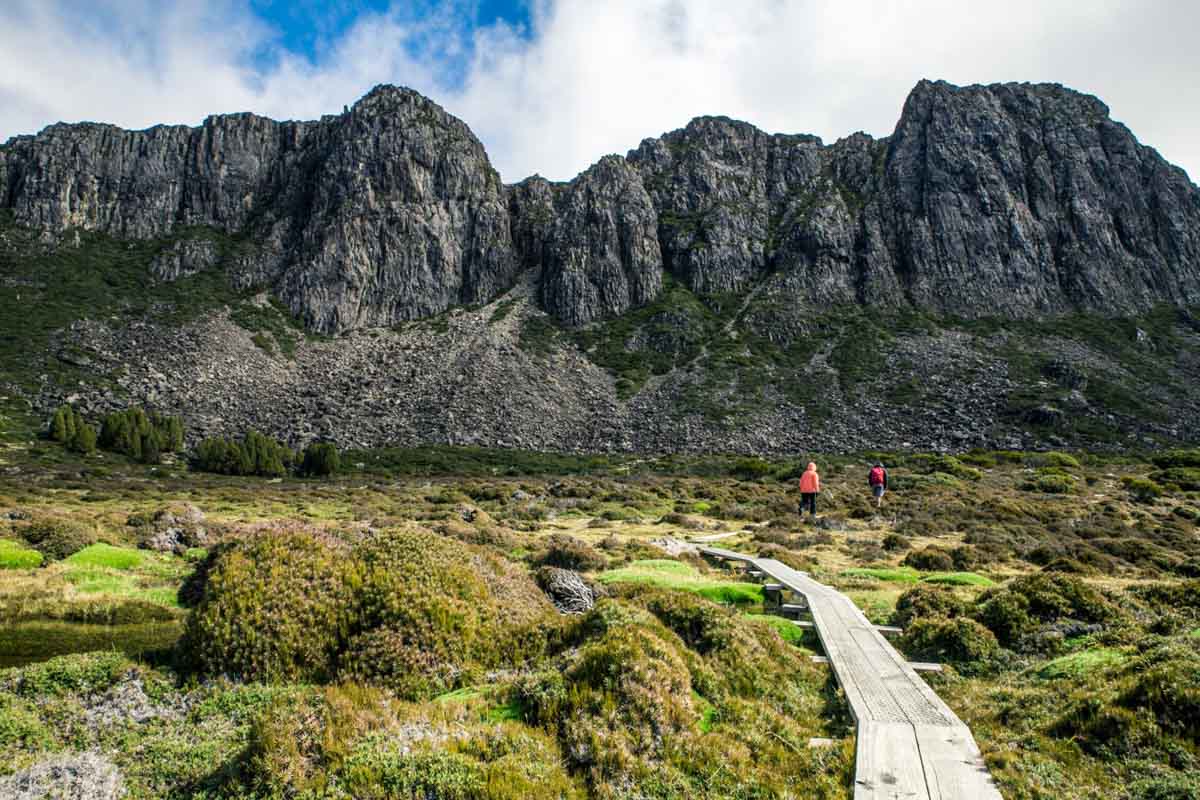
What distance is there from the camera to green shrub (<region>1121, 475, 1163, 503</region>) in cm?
4156

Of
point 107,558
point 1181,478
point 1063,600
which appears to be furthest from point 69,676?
point 1181,478

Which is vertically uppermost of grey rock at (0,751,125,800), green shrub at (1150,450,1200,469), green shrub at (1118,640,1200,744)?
green shrub at (1150,450,1200,469)

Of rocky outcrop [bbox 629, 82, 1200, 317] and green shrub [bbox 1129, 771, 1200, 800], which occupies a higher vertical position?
rocky outcrop [bbox 629, 82, 1200, 317]

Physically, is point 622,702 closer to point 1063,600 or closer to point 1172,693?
point 1172,693

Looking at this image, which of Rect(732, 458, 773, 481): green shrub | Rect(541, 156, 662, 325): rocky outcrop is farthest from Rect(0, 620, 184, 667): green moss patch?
Rect(541, 156, 662, 325): rocky outcrop

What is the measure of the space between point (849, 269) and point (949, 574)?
105 m

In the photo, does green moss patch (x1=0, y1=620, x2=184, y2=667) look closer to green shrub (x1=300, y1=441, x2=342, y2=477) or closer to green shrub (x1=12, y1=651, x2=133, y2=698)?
green shrub (x1=12, y1=651, x2=133, y2=698)

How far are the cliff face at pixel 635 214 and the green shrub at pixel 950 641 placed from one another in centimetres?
10031

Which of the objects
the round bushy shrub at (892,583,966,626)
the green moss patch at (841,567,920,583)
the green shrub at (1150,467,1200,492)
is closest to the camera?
the round bushy shrub at (892,583,966,626)

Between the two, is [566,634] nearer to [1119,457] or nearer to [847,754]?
[847,754]

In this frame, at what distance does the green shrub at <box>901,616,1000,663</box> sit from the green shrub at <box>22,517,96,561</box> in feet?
71.8

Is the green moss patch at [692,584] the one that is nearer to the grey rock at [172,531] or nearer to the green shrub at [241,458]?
the grey rock at [172,531]

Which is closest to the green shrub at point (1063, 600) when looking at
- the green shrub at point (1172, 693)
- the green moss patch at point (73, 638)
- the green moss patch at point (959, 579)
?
the green moss patch at point (959, 579)

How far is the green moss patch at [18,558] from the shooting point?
16.0 meters
